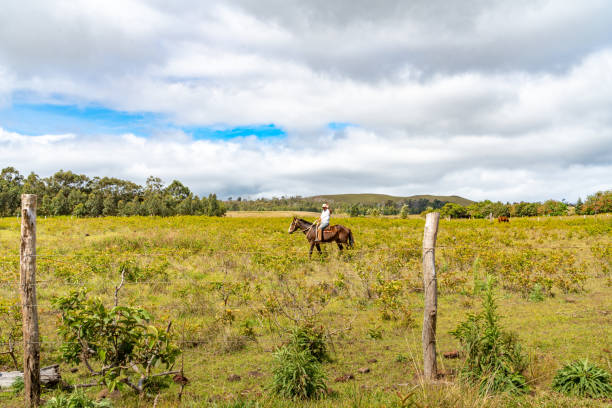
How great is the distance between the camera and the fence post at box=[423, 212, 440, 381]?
5.35m

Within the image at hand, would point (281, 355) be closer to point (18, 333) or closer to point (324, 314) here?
point (324, 314)

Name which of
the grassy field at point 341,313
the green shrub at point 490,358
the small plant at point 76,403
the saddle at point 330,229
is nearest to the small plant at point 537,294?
the grassy field at point 341,313

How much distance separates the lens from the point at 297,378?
4891mm

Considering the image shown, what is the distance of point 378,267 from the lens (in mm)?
13641

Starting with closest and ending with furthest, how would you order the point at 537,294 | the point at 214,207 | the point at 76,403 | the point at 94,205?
the point at 76,403 → the point at 537,294 → the point at 94,205 → the point at 214,207

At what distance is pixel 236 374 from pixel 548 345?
5.96 meters

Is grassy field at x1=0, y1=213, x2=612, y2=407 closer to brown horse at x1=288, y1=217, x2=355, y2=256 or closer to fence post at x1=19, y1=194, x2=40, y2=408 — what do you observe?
fence post at x1=19, y1=194, x2=40, y2=408

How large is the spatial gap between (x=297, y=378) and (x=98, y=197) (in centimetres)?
9306

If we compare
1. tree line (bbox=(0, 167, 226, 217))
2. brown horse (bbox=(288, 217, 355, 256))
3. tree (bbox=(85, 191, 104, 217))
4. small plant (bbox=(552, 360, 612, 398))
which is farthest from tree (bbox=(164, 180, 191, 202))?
small plant (bbox=(552, 360, 612, 398))

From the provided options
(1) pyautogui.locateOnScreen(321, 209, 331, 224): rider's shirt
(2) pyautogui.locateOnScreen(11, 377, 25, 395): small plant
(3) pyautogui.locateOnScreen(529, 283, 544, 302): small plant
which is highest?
(1) pyautogui.locateOnScreen(321, 209, 331, 224): rider's shirt

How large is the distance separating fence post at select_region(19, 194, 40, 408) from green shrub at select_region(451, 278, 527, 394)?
6.03m

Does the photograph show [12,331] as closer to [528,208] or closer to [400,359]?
[400,359]

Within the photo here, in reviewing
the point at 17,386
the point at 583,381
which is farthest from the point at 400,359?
the point at 17,386

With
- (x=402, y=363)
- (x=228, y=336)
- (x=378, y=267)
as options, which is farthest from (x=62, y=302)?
(x=378, y=267)
